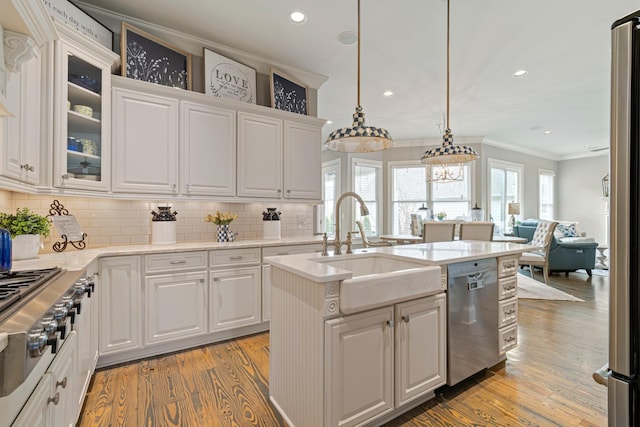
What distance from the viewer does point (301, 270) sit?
151cm

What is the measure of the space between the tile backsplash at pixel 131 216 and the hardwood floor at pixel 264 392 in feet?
3.71

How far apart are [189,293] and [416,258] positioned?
6.37 ft

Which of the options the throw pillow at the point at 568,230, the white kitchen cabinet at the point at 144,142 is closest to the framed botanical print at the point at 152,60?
the white kitchen cabinet at the point at 144,142

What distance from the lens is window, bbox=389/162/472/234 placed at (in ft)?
23.2

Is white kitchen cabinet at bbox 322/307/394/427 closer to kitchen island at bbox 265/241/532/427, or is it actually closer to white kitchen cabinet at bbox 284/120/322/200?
kitchen island at bbox 265/241/532/427

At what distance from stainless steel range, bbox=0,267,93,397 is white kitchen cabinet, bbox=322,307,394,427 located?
3.29 feet

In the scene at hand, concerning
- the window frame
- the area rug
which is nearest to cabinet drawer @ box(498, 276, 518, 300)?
the area rug

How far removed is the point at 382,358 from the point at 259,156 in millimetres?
2469

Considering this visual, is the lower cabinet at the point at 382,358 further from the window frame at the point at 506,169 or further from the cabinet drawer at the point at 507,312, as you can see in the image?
the window frame at the point at 506,169

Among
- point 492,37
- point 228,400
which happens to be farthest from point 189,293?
point 492,37

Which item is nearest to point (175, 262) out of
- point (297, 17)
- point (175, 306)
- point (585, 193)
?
point (175, 306)

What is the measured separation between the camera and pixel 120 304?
91.5 inches

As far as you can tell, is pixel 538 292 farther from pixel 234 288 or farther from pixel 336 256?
pixel 234 288

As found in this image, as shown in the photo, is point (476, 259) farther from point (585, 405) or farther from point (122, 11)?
point (122, 11)
